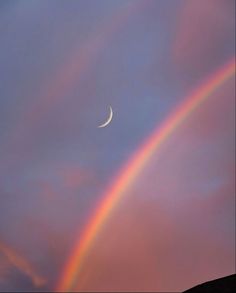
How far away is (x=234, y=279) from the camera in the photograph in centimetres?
6731

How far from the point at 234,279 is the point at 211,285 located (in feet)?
12.3

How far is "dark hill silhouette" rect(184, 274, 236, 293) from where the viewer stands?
64.4 m

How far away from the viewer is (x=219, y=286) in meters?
66.2

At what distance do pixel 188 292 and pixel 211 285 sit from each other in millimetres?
4208

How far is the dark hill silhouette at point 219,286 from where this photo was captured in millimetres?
64375

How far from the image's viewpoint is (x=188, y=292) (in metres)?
70.2

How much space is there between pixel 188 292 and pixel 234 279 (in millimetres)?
7914

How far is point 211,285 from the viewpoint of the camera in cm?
6838
